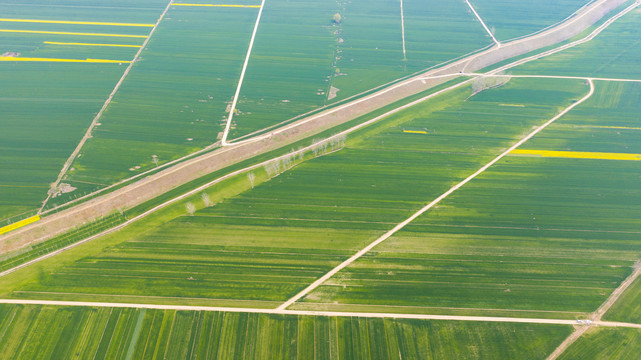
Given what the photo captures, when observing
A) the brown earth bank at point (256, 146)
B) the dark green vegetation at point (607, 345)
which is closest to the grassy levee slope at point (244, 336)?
the dark green vegetation at point (607, 345)

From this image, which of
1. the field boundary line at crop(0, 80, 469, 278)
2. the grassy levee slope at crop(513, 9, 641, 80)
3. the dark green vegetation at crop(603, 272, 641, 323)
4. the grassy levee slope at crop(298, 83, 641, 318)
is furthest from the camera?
the grassy levee slope at crop(513, 9, 641, 80)

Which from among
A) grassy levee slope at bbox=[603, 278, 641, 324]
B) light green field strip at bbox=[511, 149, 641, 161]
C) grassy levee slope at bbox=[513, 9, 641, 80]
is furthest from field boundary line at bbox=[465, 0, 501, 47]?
grassy levee slope at bbox=[603, 278, 641, 324]

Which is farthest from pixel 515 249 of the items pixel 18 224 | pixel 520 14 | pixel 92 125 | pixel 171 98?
pixel 520 14

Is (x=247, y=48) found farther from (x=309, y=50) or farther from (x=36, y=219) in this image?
(x=36, y=219)

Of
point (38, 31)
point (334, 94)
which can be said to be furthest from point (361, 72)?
point (38, 31)

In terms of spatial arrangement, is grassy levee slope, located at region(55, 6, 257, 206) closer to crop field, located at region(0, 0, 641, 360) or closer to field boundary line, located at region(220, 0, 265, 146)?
crop field, located at region(0, 0, 641, 360)
